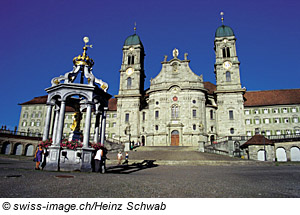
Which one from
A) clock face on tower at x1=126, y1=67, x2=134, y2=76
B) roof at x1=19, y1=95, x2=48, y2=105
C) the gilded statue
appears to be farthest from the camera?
roof at x1=19, y1=95, x2=48, y2=105

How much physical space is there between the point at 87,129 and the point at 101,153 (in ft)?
6.12

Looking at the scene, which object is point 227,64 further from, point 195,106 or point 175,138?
point 175,138

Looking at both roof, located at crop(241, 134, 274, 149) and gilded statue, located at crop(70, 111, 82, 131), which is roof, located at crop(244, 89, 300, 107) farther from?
gilded statue, located at crop(70, 111, 82, 131)

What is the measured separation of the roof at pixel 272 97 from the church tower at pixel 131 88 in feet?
86.6

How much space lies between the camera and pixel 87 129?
14070mm

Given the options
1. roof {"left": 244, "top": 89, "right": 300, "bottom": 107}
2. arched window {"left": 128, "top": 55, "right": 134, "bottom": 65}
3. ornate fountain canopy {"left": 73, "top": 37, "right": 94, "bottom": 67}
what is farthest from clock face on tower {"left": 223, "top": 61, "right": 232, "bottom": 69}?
ornate fountain canopy {"left": 73, "top": 37, "right": 94, "bottom": 67}

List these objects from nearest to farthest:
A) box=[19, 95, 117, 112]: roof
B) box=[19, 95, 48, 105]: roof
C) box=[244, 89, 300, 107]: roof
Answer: box=[244, 89, 300, 107]: roof, box=[19, 95, 117, 112]: roof, box=[19, 95, 48, 105]: roof

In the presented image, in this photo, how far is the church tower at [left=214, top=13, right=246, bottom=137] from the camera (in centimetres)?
4650

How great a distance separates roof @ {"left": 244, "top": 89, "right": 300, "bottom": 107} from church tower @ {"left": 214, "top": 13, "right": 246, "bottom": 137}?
280 inches

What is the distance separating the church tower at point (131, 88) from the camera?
50.9 metres

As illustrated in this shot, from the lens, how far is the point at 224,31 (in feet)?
176

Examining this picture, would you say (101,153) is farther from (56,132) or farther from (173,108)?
(173,108)

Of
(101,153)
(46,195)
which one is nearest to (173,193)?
(46,195)
